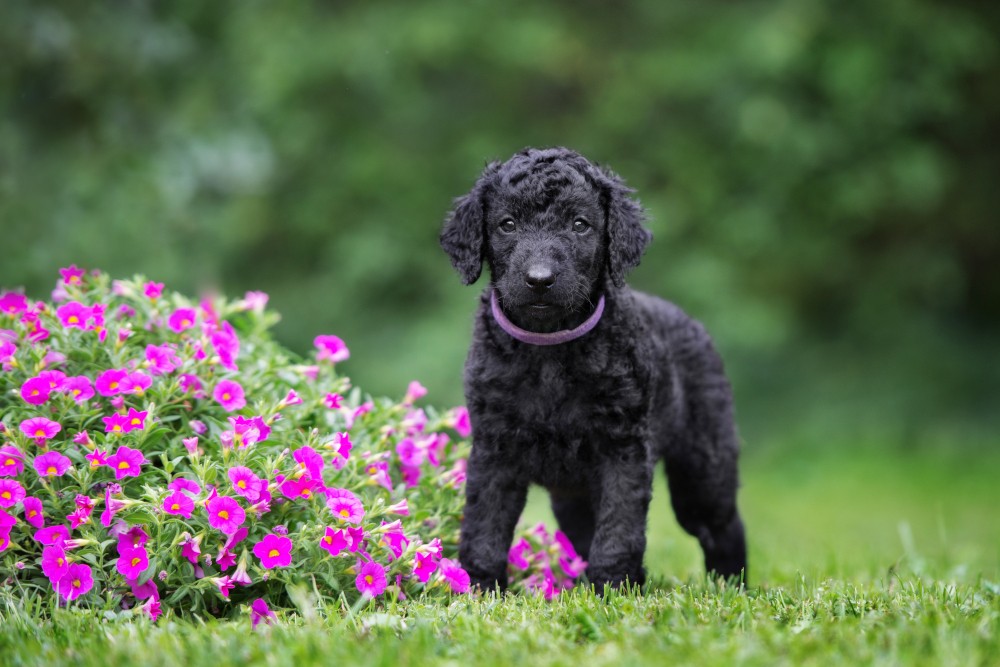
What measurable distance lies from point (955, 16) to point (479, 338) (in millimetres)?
8722

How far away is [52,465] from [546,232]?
1.74 m

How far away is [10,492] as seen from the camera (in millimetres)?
3357

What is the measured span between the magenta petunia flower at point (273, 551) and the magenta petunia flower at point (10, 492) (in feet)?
2.45

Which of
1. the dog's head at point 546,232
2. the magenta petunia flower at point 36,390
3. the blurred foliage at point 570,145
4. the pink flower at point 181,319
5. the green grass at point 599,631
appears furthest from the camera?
the blurred foliage at point 570,145

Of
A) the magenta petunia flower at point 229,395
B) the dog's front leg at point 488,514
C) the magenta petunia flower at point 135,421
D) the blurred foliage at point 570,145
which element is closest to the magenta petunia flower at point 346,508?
the dog's front leg at point 488,514

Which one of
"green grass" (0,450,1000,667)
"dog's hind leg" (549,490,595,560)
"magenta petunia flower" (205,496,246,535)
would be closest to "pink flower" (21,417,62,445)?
"green grass" (0,450,1000,667)

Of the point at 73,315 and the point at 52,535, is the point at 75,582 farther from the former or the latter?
the point at 73,315

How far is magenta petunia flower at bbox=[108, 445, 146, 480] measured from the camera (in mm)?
3396

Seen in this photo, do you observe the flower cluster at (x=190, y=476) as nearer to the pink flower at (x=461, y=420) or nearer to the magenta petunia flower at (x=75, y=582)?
the magenta petunia flower at (x=75, y=582)

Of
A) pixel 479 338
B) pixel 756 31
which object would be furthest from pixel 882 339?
pixel 479 338

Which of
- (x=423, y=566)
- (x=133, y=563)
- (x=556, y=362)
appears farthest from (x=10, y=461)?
(x=556, y=362)

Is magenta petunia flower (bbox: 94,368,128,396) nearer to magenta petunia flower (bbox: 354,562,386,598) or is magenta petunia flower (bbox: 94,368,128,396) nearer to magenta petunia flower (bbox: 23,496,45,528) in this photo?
magenta petunia flower (bbox: 23,496,45,528)

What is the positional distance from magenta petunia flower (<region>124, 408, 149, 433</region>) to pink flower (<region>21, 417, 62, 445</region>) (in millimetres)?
214

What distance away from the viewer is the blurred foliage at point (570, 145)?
1036cm
